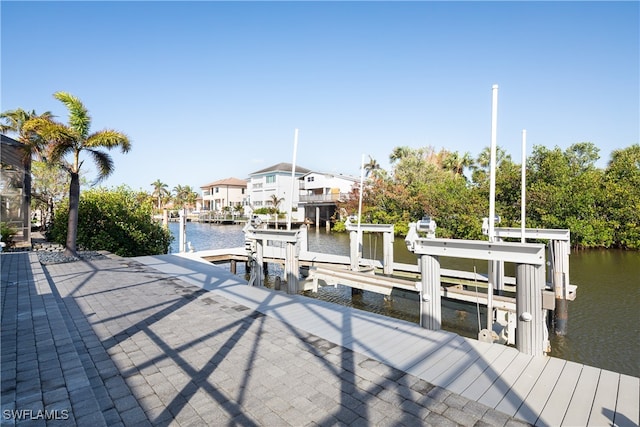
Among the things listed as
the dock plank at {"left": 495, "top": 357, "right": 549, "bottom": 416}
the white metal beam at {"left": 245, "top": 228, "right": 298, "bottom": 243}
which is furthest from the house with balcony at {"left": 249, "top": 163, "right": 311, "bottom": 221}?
the dock plank at {"left": 495, "top": 357, "right": 549, "bottom": 416}

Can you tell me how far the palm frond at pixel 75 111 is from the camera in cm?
1177

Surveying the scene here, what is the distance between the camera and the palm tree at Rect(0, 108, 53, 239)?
40.6 feet

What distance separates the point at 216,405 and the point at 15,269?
9684mm

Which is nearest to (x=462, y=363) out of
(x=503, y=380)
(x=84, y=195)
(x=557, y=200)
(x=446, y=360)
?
(x=446, y=360)

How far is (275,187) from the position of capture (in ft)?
180

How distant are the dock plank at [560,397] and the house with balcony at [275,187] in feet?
157

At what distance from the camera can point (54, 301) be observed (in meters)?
6.45

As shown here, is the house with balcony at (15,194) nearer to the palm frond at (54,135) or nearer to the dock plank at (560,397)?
the palm frond at (54,135)

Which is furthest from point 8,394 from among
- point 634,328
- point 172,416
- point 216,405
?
point 634,328

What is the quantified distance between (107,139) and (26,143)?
10.7 feet

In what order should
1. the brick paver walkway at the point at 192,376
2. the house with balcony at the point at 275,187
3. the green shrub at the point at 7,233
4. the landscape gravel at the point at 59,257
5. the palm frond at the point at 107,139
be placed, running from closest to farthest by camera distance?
the brick paver walkway at the point at 192,376
the landscape gravel at the point at 59,257
the palm frond at the point at 107,139
the green shrub at the point at 7,233
the house with balcony at the point at 275,187

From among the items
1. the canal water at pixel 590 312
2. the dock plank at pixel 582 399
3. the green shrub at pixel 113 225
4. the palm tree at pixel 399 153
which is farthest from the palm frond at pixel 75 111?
the palm tree at pixel 399 153
